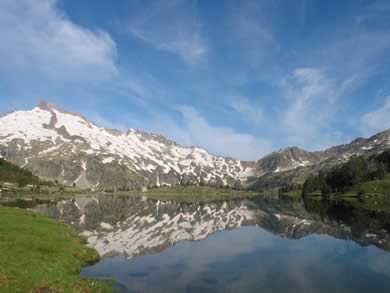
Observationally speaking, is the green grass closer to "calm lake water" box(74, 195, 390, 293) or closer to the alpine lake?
the alpine lake

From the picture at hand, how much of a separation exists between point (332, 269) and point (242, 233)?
140 feet

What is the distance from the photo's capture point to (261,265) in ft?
163

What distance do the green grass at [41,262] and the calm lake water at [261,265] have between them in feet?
10.1

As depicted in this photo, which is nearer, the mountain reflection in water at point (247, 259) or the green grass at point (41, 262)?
the green grass at point (41, 262)

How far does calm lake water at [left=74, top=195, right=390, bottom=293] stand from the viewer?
38.7 meters

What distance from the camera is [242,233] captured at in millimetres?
89125

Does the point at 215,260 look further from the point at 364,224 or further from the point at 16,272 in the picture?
the point at 364,224

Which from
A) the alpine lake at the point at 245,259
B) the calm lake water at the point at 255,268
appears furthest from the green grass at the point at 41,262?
the calm lake water at the point at 255,268

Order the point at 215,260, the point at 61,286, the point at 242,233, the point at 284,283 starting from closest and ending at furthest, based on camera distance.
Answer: the point at 61,286 < the point at 284,283 < the point at 215,260 < the point at 242,233

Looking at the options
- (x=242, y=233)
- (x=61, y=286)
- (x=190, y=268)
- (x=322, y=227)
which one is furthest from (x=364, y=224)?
(x=61, y=286)

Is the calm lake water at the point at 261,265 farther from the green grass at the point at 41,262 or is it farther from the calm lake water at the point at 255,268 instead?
the green grass at the point at 41,262

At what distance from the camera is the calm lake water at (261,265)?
38719 mm

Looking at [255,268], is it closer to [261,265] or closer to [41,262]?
[261,265]

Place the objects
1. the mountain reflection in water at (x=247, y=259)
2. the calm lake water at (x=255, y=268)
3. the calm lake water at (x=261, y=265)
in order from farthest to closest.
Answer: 1. the mountain reflection in water at (x=247, y=259)
2. the calm lake water at (x=261, y=265)
3. the calm lake water at (x=255, y=268)
